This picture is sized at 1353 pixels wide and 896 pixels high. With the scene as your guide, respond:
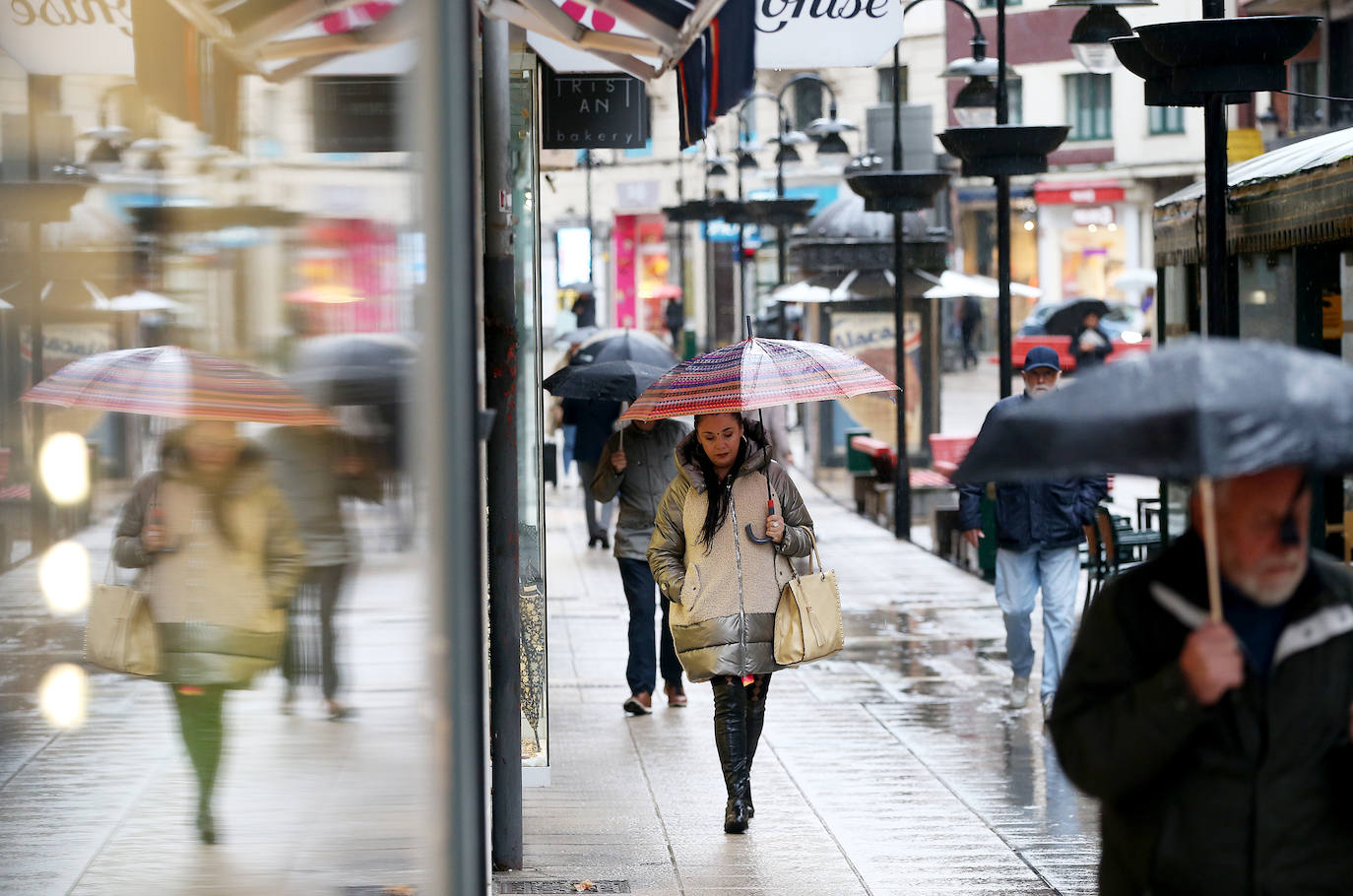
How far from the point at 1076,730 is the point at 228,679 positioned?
238cm

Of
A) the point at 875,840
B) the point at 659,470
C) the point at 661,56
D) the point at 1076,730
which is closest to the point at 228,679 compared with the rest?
the point at 661,56

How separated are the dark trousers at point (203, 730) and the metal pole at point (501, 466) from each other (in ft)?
6.50

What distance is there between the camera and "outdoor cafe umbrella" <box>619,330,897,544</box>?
7.70 m

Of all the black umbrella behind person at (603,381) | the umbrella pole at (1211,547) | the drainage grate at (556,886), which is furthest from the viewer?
the black umbrella behind person at (603,381)

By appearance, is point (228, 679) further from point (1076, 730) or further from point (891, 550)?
point (891, 550)

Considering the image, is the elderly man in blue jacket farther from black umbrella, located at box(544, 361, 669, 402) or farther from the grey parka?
black umbrella, located at box(544, 361, 669, 402)

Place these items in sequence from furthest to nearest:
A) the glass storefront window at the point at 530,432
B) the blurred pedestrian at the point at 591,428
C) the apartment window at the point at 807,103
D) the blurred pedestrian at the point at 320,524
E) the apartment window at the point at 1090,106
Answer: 1. the apartment window at the point at 807,103
2. the apartment window at the point at 1090,106
3. the blurred pedestrian at the point at 591,428
4. the glass storefront window at the point at 530,432
5. the blurred pedestrian at the point at 320,524

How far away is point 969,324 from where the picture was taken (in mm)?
48969

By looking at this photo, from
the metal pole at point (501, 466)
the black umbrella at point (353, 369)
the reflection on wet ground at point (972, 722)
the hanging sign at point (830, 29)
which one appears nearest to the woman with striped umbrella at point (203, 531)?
the black umbrella at point (353, 369)

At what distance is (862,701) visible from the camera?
34.4 ft

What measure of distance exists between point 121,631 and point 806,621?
3036mm

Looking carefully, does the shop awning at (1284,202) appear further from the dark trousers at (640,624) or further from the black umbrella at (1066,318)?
the black umbrella at (1066,318)

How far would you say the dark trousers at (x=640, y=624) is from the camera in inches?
388

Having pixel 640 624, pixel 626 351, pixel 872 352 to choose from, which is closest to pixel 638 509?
pixel 640 624
